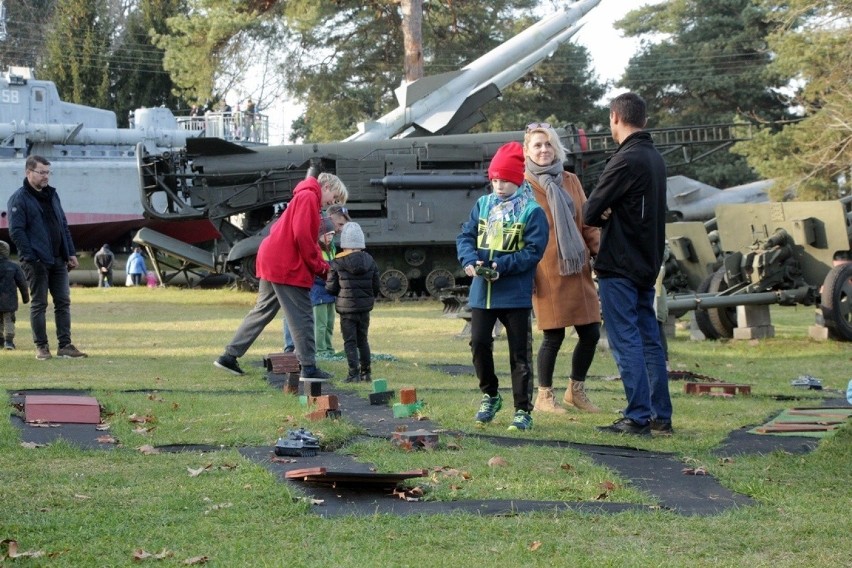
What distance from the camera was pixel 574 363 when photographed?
7.94 meters

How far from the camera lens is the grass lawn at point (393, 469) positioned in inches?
166

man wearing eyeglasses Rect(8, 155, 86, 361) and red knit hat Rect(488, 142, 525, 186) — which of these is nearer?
red knit hat Rect(488, 142, 525, 186)

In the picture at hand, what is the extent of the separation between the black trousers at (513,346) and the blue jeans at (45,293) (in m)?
5.73

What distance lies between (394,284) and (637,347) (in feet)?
58.6

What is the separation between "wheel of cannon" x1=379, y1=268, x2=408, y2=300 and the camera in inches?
968

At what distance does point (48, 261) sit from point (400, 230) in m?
13.1

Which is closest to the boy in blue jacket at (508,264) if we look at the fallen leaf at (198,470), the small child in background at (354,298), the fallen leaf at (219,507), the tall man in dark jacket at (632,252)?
the tall man in dark jacket at (632,252)

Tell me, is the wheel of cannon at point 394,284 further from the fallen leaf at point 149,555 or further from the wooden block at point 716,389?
the fallen leaf at point 149,555

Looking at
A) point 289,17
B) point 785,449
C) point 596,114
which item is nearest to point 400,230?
point 289,17

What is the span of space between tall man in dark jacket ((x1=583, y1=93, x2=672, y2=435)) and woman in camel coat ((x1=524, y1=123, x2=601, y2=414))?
1.66 ft

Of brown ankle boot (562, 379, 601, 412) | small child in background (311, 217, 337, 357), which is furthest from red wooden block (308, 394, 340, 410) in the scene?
small child in background (311, 217, 337, 357)

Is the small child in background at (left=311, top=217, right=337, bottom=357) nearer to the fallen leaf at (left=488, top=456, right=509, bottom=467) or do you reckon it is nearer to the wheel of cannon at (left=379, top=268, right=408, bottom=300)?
the fallen leaf at (left=488, top=456, right=509, bottom=467)

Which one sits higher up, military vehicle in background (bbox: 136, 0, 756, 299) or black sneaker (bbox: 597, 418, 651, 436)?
military vehicle in background (bbox: 136, 0, 756, 299)

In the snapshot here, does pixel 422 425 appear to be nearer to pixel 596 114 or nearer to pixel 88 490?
pixel 88 490
